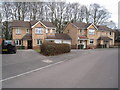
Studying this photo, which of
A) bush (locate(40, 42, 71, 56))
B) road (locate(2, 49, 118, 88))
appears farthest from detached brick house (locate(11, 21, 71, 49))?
road (locate(2, 49, 118, 88))

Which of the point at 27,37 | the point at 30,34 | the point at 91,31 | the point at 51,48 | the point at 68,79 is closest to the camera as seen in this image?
the point at 68,79

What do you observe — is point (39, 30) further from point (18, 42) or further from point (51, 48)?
point (51, 48)

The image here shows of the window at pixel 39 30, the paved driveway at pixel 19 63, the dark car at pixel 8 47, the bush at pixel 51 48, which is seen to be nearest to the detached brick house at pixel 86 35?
the window at pixel 39 30

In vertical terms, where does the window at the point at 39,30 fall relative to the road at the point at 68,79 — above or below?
above

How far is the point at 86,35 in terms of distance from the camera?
37.6 meters

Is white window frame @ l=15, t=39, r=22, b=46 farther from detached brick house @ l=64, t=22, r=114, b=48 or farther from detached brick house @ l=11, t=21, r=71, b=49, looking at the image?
detached brick house @ l=64, t=22, r=114, b=48

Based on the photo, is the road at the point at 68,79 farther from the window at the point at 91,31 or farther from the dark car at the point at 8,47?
the window at the point at 91,31

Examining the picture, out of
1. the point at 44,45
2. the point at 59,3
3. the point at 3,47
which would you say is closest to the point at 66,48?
the point at 44,45

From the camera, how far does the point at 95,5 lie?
177ft

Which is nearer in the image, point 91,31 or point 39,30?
point 39,30

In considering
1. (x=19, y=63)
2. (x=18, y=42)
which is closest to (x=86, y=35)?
(x=18, y=42)

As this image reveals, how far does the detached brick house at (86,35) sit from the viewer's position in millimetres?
36031

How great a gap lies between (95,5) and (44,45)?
137 feet

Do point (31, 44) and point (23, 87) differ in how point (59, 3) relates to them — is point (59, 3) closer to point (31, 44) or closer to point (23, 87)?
point (31, 44)
